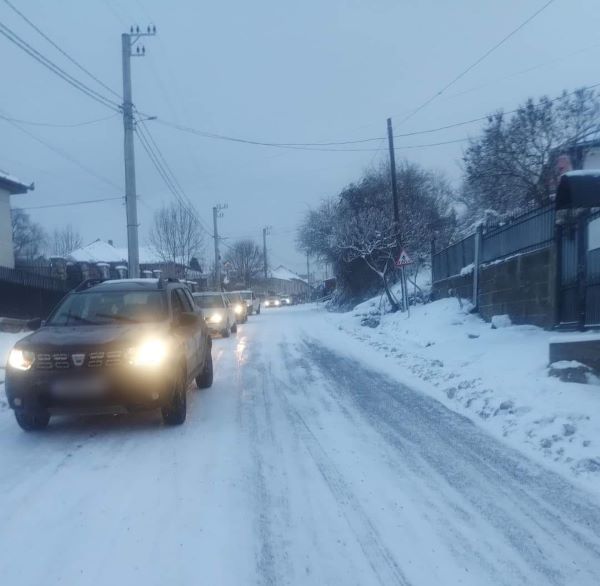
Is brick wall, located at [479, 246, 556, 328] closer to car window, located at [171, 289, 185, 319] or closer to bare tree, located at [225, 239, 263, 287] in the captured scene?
car window, located at [171, 289, 185, 319]

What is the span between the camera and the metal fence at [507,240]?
1331 centimetres

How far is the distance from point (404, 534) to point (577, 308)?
804cm

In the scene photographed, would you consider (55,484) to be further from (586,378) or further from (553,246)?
(553,246)

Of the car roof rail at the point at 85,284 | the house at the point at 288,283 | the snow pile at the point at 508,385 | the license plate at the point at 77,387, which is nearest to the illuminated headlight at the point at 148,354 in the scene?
the license plate at the point at 77,387

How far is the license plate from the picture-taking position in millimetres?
7152

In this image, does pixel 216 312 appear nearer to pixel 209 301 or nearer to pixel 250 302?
pixel 209 301

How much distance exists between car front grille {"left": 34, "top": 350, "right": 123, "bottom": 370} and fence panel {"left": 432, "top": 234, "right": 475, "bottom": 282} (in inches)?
528

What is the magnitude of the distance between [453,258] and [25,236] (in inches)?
2513

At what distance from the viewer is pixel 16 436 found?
765cm

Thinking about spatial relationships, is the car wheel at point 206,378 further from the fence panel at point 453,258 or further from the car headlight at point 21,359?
the fence panel at point 453,258

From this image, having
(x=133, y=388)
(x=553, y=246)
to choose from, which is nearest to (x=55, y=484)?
(x=133, y=388)

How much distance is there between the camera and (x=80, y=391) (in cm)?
716

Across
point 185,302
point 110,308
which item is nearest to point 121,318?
point 110,308

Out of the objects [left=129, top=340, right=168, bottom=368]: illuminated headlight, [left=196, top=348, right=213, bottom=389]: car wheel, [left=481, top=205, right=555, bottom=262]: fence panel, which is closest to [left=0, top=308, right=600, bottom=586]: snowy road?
[left=129, top=340, right=168, bottom=368]: illuminated headlight
